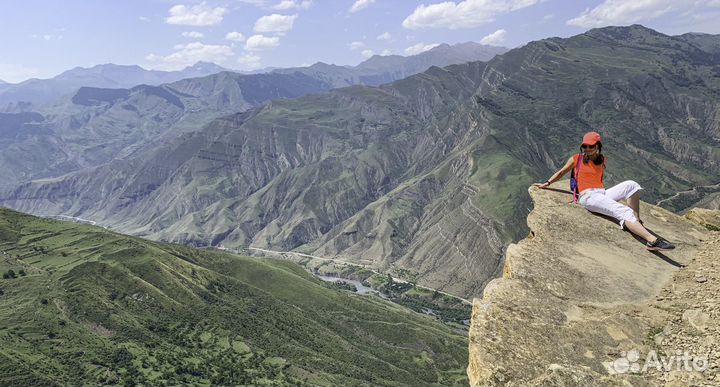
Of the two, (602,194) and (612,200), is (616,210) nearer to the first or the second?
(612,200)

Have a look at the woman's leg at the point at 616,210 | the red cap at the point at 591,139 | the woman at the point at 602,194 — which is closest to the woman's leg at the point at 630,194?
the woman at the point at 602,194

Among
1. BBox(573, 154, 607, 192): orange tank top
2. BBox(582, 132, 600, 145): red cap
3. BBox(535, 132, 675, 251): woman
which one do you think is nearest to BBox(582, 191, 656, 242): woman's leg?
BBox(535, 132, 675, 251): woman

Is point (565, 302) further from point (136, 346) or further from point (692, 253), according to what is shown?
point (136, 346)

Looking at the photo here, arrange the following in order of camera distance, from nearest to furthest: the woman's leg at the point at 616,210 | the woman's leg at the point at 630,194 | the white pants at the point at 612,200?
1. the woman's leg at the point at 616,210
2. the white pants at the point at 612,200
3. the woman's leg at the point at 630,194

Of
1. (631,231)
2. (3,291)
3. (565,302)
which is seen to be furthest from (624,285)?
(3,291)

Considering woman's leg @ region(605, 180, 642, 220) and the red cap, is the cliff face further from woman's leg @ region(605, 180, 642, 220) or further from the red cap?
the red cap

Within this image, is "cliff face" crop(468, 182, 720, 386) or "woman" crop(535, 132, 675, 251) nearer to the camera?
"cliff face" crop(468, 182, 720, 386)

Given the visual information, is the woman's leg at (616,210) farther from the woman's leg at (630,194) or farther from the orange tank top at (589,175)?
the orange tank top at (589,175)
